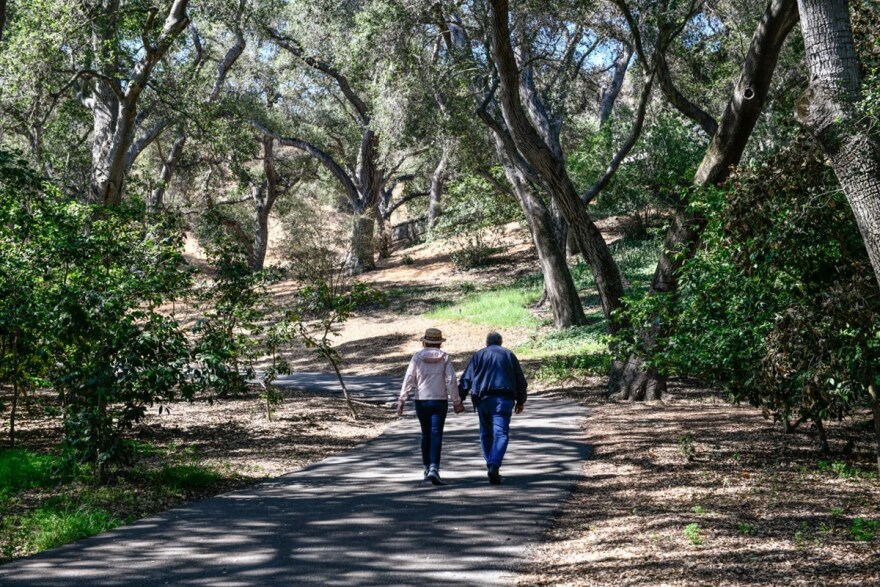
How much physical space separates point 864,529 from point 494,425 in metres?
3.78

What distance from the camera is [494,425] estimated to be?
9.08 metres

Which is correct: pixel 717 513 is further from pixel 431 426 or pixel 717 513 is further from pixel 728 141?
pixel 728 141

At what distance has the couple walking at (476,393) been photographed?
906 cm

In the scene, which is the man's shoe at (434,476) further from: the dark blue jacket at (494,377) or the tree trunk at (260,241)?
the tree trunk at (260,241)

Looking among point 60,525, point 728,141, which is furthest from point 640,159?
point 60,525

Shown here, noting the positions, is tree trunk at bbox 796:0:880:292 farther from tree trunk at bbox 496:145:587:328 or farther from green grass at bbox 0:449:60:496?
tree trunk at bbox 496:145:587:328

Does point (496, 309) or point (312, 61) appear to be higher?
point (312, 61)

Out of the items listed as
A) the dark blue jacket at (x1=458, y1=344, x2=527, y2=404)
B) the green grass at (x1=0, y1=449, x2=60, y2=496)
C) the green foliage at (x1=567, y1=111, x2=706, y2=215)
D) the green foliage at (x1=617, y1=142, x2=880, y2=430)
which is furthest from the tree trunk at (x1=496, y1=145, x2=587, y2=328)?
the green grass at (x1=0, y1=449, x2=60, y2=496)

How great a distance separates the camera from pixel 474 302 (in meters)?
29.4

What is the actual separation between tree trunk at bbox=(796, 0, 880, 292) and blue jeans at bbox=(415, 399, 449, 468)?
179 inches

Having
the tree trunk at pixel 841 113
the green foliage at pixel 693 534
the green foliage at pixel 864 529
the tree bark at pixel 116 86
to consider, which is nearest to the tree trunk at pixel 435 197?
the tree bark at pixel 116 86

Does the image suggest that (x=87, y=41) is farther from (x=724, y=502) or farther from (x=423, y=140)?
(x=724, y=502)

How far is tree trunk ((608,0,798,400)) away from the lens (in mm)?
11609

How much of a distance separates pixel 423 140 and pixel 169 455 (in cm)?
1725
